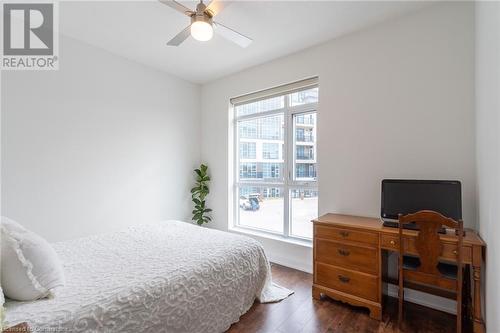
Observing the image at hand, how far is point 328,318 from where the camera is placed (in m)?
Answer: 2.10

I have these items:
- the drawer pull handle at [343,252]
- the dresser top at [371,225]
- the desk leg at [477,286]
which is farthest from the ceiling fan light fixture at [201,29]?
the desk leg at [477,286]

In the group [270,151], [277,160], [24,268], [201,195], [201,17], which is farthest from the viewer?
[201,195]

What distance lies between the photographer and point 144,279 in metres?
1.51

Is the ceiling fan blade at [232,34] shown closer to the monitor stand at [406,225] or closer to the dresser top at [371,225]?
the dresser top at [371,225]

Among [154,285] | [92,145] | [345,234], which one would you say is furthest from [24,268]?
[345,234]

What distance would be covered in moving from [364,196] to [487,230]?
1051 mm

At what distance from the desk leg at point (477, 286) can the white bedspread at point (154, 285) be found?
1.47 meters

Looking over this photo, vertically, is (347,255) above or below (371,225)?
below

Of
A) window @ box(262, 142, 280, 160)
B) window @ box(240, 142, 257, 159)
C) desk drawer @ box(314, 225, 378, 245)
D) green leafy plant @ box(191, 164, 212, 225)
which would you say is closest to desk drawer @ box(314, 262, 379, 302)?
desk drawer @ box(314, 225, 378, 245)

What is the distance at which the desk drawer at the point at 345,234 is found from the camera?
2.12 meters

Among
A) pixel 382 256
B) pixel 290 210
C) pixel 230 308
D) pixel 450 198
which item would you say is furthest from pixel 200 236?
pixel 450 198

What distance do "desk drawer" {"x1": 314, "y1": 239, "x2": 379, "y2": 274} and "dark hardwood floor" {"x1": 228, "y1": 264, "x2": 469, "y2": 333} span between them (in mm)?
399

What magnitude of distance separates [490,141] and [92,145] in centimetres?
375

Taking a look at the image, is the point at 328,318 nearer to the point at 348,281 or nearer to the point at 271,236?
the point at 348,281
